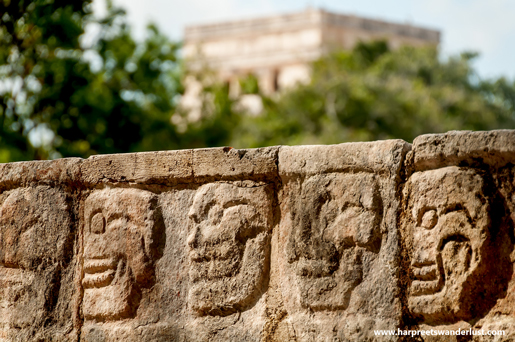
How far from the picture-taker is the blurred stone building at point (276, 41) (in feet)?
89.9

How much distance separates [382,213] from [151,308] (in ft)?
3.96

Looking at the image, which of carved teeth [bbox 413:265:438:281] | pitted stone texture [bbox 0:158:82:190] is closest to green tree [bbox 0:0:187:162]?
pitted stone texture [bbox 0:158:82:190]

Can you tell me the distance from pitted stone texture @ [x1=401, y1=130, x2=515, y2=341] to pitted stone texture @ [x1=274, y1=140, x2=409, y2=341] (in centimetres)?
11

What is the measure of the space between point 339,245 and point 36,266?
1.60 m

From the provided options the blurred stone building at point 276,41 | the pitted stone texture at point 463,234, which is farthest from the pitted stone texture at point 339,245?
the blurred stone building at point 276,41

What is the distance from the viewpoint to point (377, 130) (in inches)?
758

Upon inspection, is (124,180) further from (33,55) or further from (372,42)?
(372,42)

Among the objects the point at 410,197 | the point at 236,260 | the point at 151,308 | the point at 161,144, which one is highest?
the point at 161,144

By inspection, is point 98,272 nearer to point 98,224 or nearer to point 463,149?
point 98,224

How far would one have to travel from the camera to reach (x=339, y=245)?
3084 mm

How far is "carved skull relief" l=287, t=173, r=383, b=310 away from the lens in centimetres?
304

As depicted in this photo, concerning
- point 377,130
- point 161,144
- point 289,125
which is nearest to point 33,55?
point 161,144

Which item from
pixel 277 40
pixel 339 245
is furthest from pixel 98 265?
pixel 277 40

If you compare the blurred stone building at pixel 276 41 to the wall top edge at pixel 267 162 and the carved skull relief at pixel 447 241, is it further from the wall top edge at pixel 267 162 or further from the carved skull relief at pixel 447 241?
the carved skull relief at pixel 447 241
